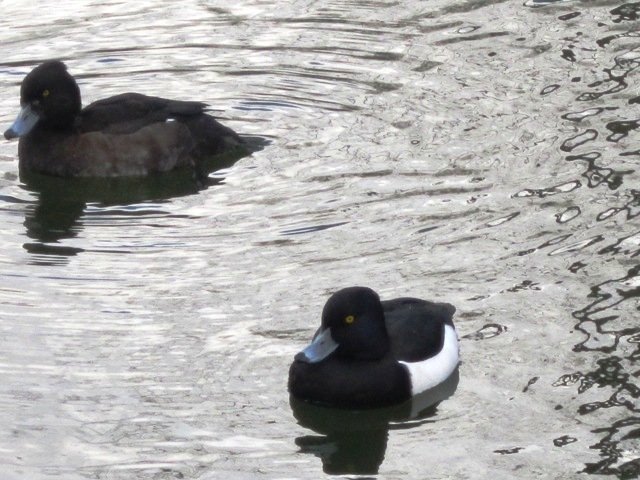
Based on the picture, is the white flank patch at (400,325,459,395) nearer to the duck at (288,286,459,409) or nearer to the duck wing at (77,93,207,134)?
the duck at (288,286,459,409)

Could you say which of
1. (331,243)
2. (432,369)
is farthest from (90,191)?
(432,369)

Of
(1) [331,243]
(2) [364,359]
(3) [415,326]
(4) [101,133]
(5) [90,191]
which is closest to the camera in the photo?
(2) [364,359]

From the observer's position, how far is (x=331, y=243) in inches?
376

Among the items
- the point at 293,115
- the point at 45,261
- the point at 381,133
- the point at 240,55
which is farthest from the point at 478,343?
the point at 240,55

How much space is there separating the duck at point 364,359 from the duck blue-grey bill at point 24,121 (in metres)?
4.32

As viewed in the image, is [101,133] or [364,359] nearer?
[364,359]

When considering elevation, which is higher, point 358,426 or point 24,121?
point 24,121

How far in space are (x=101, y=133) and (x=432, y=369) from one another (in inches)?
173

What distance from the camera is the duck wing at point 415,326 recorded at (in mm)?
7906

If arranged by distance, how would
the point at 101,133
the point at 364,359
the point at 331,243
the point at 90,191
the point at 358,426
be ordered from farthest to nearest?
the point at 101,133 → the point at 90,191 → the point at 331,243 → the point at 364,359 → the point at 358,426

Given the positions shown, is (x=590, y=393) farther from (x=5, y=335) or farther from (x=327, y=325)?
(x=5, y=335)

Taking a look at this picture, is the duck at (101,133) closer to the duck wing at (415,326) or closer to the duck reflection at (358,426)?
the duck wing at (415,326)

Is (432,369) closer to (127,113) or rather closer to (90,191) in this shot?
(90,191)

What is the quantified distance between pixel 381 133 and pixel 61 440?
16.3ft
